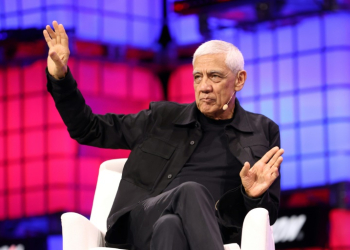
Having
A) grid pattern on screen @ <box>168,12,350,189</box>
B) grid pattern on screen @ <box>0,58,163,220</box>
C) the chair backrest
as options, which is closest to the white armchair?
the chair backrest

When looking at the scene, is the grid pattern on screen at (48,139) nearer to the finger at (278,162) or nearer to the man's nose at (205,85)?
the man's nose at (205,85)

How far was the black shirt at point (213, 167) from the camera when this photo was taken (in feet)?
7.48

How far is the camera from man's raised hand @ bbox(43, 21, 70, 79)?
215 centimetres

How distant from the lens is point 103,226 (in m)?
2.41

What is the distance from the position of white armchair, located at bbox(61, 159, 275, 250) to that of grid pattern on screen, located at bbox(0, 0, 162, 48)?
206cm

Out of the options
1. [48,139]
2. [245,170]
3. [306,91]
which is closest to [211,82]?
[245,170]

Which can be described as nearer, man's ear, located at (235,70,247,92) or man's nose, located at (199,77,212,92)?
man's nose, located at (199,77,212,92)

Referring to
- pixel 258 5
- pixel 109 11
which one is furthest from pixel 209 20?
pixel 109 11

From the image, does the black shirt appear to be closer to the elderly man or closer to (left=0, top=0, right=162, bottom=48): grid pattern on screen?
the elderly man

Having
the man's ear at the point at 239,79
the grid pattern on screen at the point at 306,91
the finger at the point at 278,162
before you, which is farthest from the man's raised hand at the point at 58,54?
the grid pattern on screen at the point at 306,91

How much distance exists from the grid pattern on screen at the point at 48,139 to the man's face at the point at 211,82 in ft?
6.47

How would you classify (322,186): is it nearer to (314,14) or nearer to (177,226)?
(314,14)

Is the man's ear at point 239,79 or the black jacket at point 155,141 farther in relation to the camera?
the man's ear at point 239,79

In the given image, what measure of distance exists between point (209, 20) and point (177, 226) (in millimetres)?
2810
